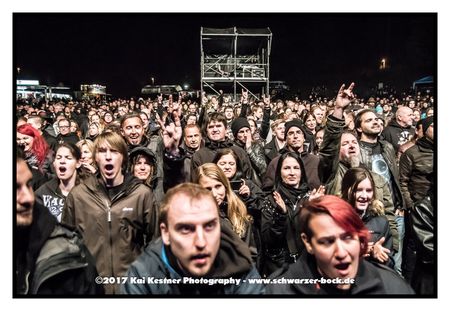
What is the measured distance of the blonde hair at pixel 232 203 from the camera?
354 centimetres

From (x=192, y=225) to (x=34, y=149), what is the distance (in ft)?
5.09

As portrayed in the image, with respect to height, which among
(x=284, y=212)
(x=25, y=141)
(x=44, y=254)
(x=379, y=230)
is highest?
(x=25, y=141)

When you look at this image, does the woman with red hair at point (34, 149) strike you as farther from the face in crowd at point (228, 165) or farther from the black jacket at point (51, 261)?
the face in crowd at point (228, 165)

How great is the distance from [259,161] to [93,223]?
1434 millimetres

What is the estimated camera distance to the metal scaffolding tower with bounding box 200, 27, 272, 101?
4160mm

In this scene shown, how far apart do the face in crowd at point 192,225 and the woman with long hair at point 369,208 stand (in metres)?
1.05

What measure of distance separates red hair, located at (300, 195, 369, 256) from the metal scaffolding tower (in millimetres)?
1313

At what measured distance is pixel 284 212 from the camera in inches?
145

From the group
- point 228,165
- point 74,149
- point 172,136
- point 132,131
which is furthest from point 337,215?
point 74,149

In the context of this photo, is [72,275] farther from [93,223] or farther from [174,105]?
[174,105]

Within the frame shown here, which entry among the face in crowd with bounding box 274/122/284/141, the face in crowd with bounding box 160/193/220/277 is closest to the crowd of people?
the face in crowd with bounding box 160/193/220/277

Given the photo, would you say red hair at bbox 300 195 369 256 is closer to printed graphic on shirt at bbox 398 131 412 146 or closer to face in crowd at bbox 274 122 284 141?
face in crowd at bbox 274 122 284 141

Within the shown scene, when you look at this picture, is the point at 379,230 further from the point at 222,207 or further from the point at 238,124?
the point at 238,124
